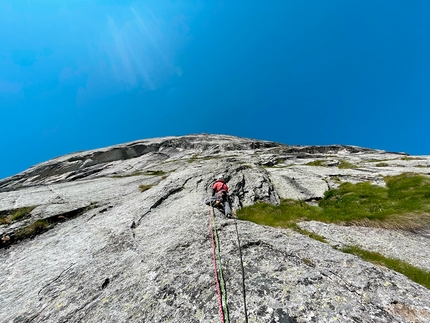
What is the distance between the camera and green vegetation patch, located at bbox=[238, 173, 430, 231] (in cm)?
1566

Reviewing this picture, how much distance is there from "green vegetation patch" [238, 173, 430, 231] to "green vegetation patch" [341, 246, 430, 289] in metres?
4.63

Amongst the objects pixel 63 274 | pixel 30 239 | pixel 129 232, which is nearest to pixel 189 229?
pixel 129 232

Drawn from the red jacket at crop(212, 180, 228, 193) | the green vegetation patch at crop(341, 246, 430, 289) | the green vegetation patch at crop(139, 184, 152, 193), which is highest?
the green vegetation patch at crop(139, 184, 152, 193)

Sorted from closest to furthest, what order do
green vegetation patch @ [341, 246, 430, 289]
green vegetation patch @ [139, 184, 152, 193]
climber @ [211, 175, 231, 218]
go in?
green vegetation patch @ [341, 246, 430, 289], climber @ [211, 175, 231, 218], green vegetation patch @ [139, 184, 152, 193]

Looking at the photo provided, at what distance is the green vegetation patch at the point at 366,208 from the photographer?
617 inches

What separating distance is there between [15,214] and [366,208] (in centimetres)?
3401

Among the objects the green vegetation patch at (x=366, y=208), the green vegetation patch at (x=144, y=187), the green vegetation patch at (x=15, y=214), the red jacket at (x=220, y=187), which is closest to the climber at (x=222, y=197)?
the red jacket at (x=220, y=187)

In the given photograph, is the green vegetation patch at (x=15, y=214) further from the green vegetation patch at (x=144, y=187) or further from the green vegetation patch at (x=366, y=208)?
the green vegetation patch at (x=366, y=208)

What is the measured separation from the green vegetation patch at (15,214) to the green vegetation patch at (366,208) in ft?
72.1

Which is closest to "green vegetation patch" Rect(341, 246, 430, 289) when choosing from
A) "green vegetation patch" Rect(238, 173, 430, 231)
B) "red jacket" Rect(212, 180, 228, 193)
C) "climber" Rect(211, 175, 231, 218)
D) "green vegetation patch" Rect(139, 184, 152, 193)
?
"green vegetation patch" Rect(238, 173, 430, 231)

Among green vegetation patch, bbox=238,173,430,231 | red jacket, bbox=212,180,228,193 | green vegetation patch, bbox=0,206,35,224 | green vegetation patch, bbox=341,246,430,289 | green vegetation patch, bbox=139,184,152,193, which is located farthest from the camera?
green vegetation patch, bbox=139,184,152,193

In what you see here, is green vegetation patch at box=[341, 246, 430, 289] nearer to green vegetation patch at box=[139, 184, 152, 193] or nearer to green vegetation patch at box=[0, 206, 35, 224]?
green vegetation patch at box=[139, 184, 152, 193]

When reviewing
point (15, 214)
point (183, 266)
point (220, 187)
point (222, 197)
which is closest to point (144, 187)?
point (15, 214)

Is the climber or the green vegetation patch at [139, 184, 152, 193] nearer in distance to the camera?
the climber
